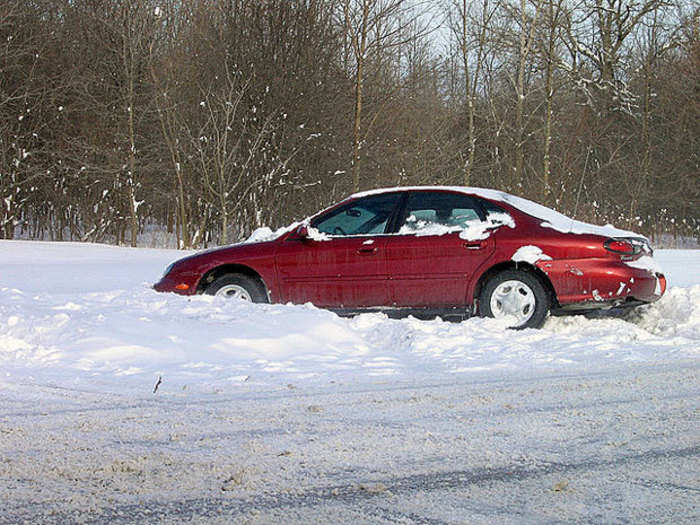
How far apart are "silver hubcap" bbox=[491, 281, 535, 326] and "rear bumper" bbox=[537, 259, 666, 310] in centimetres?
28

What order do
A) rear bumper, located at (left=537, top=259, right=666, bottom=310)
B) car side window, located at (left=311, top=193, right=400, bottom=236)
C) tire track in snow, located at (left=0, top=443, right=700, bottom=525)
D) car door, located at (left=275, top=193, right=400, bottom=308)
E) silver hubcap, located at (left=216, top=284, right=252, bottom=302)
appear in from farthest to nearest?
silver hubcap, located at (left=216, top=284, right=252, bottom=302) < car side window, located at (left=311, top=193, right=400, bottom=236) < car door, located at (left=275, top=193, right=400, bottom=308) < rear bumper, located at (left=537, top=259, right=666, bottom=310) < tire track in snow, located at (left=0, top=443, right=700, bottom=525)

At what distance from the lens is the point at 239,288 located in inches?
346

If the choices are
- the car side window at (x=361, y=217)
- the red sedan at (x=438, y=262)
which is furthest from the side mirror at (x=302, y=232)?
the car side window at (x=361, y=217)

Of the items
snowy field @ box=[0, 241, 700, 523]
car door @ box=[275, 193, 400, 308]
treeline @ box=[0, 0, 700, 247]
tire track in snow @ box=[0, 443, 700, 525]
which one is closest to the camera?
tire track in snow @ box=[0, 443, 700, 525]

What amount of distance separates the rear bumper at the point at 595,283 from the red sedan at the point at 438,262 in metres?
0.01

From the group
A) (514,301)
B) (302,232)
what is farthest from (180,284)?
(514,301)

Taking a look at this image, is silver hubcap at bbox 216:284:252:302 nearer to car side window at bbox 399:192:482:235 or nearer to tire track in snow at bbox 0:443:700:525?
car side window at bbox 399:192:482:235

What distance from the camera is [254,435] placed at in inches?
172

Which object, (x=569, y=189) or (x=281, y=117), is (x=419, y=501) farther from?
(x=569, y=189)

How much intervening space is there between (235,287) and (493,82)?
22919 mm

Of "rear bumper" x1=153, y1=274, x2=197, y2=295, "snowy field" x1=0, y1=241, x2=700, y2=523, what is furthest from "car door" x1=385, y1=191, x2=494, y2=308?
"rear bumper" x1=153, y1=274, x2=197, y2=295

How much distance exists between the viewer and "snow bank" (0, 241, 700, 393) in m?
6.20

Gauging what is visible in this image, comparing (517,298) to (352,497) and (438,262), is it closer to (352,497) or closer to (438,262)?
(438,262)

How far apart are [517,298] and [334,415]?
375 cm
